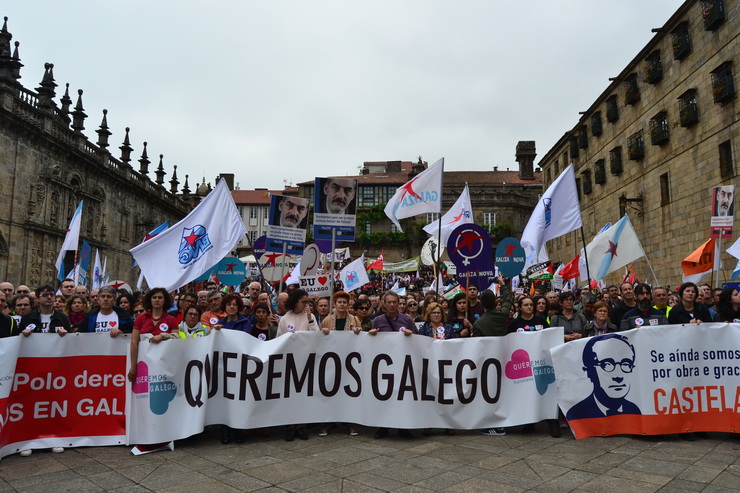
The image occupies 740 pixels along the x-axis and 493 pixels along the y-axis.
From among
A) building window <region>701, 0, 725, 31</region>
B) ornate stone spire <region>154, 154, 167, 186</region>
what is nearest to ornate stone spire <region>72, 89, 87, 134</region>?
ornate stone spire <region>154, 154, 167, 186</region>

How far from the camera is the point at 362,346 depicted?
6.21m

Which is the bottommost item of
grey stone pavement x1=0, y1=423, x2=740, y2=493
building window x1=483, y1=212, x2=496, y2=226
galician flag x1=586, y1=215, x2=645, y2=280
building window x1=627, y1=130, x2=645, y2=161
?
grey stone pavement x1=0, y1=423, x2=740, y2=493

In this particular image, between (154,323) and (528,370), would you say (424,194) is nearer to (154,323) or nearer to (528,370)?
(528,370)

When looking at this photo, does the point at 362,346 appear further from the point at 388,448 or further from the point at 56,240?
the point at 56,240

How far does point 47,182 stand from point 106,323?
77.2 feet

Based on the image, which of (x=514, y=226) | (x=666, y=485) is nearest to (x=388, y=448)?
(x=666, y=485)

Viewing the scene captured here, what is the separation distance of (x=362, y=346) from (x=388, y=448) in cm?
126

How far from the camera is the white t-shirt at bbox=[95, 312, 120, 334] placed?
6.32m

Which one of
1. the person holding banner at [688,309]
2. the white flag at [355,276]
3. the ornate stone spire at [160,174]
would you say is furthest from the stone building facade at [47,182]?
the person holding banner at [688,309]

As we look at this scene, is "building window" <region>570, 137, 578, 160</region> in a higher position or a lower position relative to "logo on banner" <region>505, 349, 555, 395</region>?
higher

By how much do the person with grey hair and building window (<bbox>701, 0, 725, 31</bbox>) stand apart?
67.5 feet

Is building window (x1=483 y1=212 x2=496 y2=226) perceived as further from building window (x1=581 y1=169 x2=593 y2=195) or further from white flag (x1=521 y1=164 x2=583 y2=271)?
white flag (x1=521 y1=164 x2=583 y2=271)

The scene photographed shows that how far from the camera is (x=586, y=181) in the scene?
3077 centimetres

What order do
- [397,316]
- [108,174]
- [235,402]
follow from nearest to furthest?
[235,402]
[397,316]
[108,174]
